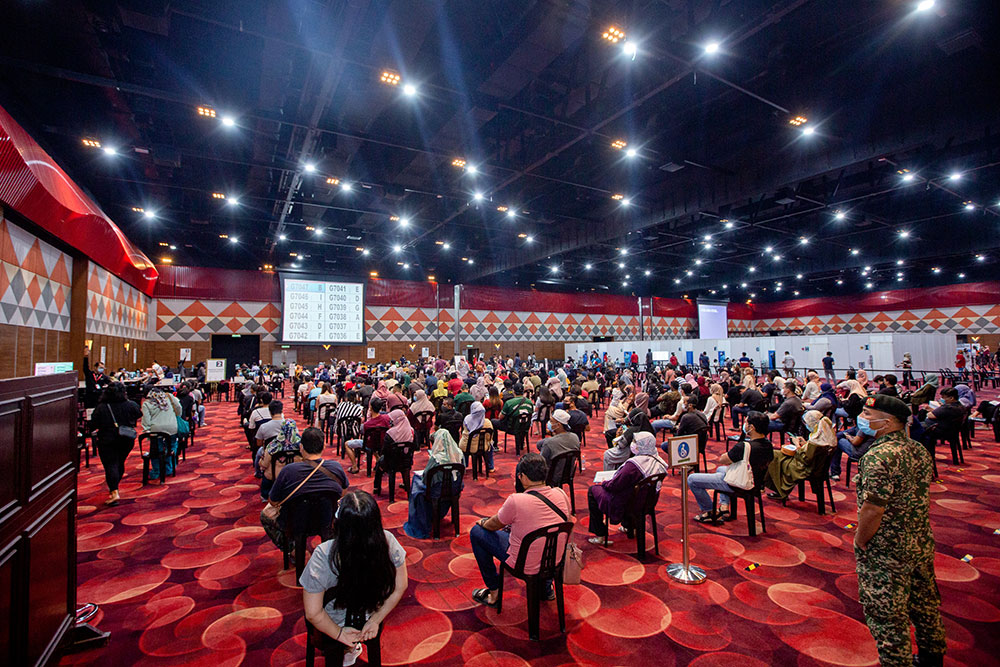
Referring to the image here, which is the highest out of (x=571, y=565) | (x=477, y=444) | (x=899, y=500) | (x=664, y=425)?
(x=899, y=500)

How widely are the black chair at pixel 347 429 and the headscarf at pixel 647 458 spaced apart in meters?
4.59

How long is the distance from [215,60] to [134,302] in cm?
1251

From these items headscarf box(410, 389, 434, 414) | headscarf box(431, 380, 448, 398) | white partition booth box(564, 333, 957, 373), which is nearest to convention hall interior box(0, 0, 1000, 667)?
headscarf box(410, 389, 434, 414)

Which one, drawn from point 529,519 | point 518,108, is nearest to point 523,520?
point 529,519

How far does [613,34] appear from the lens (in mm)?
5445

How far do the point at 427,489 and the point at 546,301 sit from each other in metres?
24.7

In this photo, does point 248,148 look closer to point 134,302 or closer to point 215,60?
point 215,60

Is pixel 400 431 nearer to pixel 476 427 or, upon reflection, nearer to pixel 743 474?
pixel 476 427

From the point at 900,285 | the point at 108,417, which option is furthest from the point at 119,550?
the point at 900,285

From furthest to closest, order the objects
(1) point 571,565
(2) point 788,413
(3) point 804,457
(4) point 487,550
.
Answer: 1. (2) point 788,413
2. (3) point 804,457
3. (4) point 487,550
4. (1) point 571,565

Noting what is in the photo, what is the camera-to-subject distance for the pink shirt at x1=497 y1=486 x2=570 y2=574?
2.52 m

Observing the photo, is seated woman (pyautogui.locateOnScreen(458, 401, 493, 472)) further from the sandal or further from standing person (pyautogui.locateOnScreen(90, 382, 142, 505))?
standing person (pyautogui.locateOnScreen(90, 382, 142, 505))

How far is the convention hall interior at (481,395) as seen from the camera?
238 cm

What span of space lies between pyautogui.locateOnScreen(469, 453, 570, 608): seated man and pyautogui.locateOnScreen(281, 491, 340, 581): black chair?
107 cm
